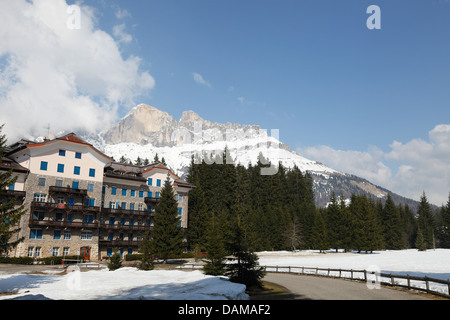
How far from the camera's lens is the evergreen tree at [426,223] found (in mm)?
112375

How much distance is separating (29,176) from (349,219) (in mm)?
77866

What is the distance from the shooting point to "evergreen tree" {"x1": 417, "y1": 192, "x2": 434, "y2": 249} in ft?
369

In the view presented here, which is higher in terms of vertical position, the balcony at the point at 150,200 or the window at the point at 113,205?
the balcony at the point at 150,200

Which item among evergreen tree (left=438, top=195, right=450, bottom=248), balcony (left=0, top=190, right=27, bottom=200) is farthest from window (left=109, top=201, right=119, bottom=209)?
evergreen tree (left=438, top=195, right=450, bottom=248)

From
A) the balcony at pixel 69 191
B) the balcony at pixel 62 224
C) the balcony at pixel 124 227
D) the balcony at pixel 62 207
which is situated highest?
the balcony at pixel 69 191

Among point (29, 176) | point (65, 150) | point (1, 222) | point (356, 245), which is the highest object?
point (65, 150)

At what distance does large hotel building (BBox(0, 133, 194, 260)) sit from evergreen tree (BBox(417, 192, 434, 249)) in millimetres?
96313

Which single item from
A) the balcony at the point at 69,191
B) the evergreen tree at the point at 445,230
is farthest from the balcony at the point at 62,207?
the evergreen tree at the point at 445,230

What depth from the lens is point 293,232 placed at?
86.1m

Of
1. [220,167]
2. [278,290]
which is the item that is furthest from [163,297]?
[220,167]

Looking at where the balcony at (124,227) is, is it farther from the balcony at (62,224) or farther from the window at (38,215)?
the window at (38,215)

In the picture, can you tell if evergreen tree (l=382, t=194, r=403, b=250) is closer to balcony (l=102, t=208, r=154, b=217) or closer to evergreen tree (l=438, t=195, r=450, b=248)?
evergreen tree (l=438, t=195, r=450, b=248)

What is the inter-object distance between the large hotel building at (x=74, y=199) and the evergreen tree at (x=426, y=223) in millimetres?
96313
